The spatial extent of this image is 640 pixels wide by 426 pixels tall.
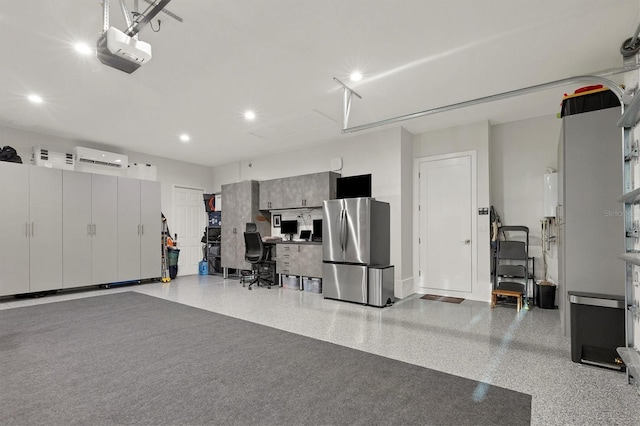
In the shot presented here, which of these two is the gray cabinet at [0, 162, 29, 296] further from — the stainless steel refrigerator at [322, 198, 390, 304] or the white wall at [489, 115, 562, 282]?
the white wall at [489, 115, 562, 282]

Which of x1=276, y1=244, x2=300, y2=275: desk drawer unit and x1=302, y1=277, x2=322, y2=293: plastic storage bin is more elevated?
x1=276, y1=244, x2=300, y2=275: desk drawer unit

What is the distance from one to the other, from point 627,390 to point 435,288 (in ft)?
11.0

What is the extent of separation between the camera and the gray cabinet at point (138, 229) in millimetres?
6590

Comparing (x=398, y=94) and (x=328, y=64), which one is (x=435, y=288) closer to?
(x=398, y=94)

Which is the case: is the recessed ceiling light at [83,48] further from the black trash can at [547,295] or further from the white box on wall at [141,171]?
the black trash can at [547,295]

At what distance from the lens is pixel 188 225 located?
8359 mm

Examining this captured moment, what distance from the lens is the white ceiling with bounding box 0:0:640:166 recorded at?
104 inches

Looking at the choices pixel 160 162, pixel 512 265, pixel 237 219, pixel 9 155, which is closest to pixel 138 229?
pixel 160 162

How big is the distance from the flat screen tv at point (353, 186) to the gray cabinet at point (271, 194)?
54.4 inches

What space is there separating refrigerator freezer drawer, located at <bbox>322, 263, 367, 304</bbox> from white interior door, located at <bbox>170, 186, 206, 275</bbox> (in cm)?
447

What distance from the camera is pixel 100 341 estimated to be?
3.28m

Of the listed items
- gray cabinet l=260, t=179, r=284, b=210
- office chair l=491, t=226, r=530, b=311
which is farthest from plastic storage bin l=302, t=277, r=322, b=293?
office chair l=491, t=226, r=530, b=311

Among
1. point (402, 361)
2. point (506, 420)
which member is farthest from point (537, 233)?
point (506, 420)

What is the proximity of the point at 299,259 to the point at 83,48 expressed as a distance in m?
4.44
